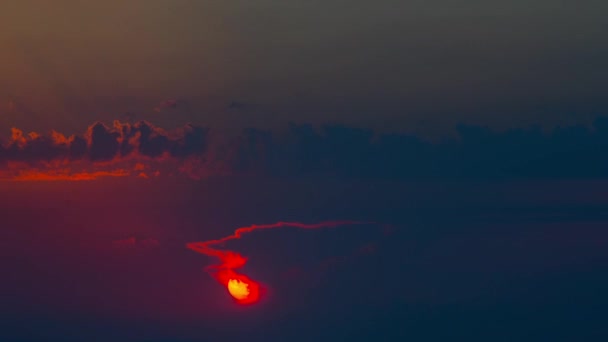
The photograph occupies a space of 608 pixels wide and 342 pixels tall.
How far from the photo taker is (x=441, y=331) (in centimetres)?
6644

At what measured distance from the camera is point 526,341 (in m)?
61.9

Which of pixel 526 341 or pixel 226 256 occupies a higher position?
pixel 226 256

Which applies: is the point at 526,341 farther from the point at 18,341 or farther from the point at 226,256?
the point at 18,341

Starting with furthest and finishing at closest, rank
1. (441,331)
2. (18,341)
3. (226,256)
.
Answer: (441,331)
(18,341)
(226,256)

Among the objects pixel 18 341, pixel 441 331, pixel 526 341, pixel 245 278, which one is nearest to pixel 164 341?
pixel 18 341

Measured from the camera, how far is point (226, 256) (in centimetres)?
4919

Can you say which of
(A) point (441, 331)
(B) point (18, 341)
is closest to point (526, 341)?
(A) point (441, 331)

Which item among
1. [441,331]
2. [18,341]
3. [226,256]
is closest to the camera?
[226,256]

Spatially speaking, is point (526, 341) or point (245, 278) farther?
point (526, 341)

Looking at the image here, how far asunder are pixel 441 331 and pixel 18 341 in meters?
43.3

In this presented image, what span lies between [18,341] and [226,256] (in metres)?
26.6

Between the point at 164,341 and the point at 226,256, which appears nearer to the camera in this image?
the point at 226,256

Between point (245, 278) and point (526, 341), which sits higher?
point (245, 278)

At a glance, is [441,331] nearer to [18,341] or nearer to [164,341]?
[164,341]
